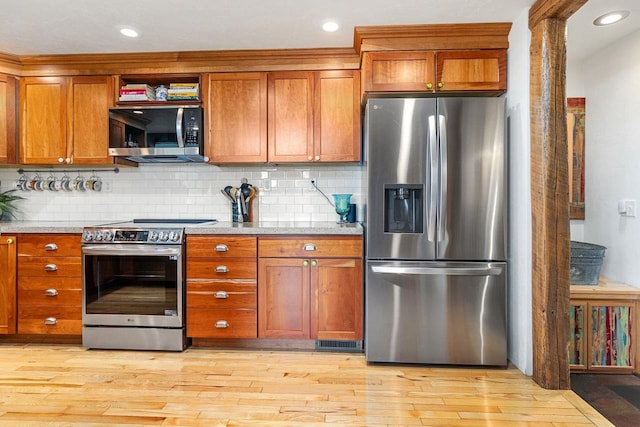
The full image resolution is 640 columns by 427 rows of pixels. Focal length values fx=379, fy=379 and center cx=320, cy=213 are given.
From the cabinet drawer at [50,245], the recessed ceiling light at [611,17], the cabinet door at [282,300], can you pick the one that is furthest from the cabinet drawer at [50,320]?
the recessed ceiling light at [611,17]

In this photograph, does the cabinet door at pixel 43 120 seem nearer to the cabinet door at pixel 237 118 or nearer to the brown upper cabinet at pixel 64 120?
the brown upper cabinet at pixel 64 120

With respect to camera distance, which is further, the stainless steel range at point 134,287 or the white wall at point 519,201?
the stainless steel range at point 134,287

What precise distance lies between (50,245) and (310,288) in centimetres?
199

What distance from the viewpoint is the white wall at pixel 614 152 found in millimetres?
2648

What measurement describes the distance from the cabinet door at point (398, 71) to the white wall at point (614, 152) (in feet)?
4.60

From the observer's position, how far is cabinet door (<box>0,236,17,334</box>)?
113 inches

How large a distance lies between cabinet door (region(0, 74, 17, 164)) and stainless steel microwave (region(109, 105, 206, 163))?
2.79 feet

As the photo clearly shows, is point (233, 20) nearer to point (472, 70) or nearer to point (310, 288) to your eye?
point (472, 70)

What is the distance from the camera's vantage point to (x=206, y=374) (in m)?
2.44

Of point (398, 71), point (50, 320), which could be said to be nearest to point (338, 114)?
point (398, 71)

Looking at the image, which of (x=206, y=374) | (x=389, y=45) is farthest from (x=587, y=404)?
(x=389, y=45)

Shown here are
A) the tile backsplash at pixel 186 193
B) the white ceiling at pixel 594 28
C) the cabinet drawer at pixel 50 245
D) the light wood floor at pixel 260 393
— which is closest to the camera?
the light wood floor at pixel 260 393

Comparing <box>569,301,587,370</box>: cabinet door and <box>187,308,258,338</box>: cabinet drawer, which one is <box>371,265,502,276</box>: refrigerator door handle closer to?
<box>569,301,587,370</box>: cabinet door

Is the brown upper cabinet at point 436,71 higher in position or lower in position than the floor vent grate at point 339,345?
higher
